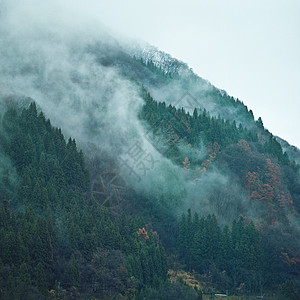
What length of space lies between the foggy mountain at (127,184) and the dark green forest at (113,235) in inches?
6.0

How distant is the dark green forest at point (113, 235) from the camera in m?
42.0

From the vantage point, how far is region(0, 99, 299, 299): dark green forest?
4200 cm

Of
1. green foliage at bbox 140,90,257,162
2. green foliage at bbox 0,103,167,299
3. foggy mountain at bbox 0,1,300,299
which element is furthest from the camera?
green foliage at bbox 140,90,257,162

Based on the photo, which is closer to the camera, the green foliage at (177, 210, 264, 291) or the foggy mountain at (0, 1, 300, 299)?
the foggy mountain at (0, 1, 300, 299)

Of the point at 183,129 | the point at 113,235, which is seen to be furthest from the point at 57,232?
the point at 183,129

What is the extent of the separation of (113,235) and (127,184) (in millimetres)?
16695

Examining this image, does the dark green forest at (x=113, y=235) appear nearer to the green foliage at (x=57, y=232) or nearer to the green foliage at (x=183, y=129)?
the green foliage at (x=57, y=232)

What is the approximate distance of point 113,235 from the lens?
4972 cm

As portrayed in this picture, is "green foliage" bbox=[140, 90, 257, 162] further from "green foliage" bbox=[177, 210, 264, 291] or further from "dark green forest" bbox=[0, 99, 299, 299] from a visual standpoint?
"green foliage" bbox=[177, 210, 264, 291]

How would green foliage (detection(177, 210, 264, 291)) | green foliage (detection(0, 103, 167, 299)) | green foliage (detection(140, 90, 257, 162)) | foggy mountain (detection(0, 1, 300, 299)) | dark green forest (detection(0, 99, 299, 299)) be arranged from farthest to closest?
green foliage (detection(140, 90, 257, 162)) < green foliage (detection(177, 210, 264, 291)) < foggy mountain (detection(0, 1, 300, 299)) < dark green forest (detection(0, 99, 299, 299)) < green foliage (detection(0, 103, 167, 299))

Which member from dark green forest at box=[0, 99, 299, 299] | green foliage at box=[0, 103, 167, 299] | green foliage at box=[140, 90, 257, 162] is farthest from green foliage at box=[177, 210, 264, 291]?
green foliage at box=[140, 90, 257, 162]

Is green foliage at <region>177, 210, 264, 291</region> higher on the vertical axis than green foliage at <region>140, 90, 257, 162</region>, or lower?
lower

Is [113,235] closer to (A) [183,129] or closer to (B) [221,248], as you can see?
(B) [221,248]

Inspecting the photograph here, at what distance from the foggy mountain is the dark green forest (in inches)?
6.0
